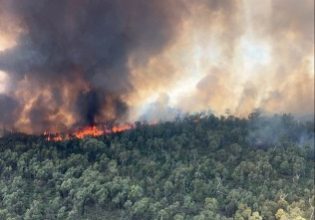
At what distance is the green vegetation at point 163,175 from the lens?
7006 centimetres

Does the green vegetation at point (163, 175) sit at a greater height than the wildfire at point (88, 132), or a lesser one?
lesser

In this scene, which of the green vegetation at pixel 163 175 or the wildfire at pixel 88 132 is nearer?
the green vegetation at pixel 163 175

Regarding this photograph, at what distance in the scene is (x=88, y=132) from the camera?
92625mm

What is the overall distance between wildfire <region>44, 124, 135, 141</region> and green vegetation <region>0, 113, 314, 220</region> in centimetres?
201

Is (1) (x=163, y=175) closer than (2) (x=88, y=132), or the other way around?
(1) (x=163, y=175)

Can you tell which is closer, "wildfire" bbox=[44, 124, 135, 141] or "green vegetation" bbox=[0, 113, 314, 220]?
"green vegetation" bbox=[0, 113, 314, 220]

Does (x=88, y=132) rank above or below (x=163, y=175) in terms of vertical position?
above

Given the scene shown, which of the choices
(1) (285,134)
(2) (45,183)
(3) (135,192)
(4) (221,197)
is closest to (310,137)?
(1) (285,134)

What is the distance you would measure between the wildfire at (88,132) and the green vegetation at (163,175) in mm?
2011

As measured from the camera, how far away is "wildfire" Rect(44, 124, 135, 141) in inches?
3423

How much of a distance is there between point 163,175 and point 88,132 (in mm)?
17387

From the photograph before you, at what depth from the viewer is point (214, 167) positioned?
271 feet

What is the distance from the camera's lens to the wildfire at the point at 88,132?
3423 inches

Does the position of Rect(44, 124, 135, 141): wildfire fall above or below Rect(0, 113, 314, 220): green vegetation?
above
